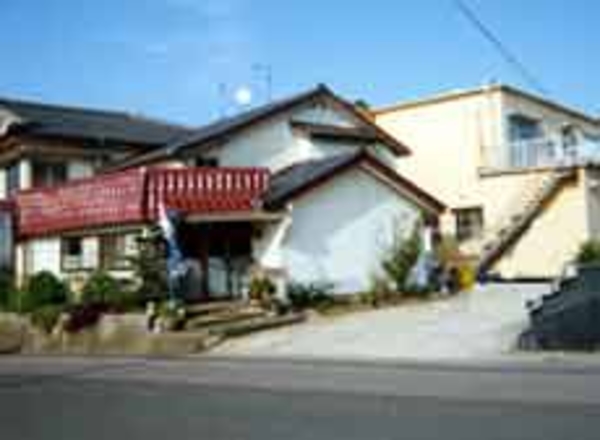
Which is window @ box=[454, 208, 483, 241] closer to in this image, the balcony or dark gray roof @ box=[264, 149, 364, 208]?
the balcony

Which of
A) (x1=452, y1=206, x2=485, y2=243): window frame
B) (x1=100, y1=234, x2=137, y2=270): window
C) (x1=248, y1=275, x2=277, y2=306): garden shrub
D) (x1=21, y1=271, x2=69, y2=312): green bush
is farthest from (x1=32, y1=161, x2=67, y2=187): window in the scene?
(x1=452, y1=206, x2=485, y2=243): window frame

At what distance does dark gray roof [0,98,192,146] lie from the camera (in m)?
29.7

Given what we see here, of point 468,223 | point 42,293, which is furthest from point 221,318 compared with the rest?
point 468,223

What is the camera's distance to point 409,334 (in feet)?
58.5

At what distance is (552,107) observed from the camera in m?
36.8

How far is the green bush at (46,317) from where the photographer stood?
875 inches

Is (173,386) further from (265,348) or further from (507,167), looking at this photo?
(507,167)

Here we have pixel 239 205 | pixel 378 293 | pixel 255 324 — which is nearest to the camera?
pixel 255 324

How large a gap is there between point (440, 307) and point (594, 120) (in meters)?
22.6

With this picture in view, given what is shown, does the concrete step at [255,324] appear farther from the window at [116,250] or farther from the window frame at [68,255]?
the window frame at [68,255]

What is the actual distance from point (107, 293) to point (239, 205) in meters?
4.56

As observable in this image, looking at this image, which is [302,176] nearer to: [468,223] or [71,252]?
[71,252]

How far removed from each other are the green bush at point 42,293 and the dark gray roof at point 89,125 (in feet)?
21.2

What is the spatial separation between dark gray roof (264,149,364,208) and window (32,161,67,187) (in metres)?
8.37
